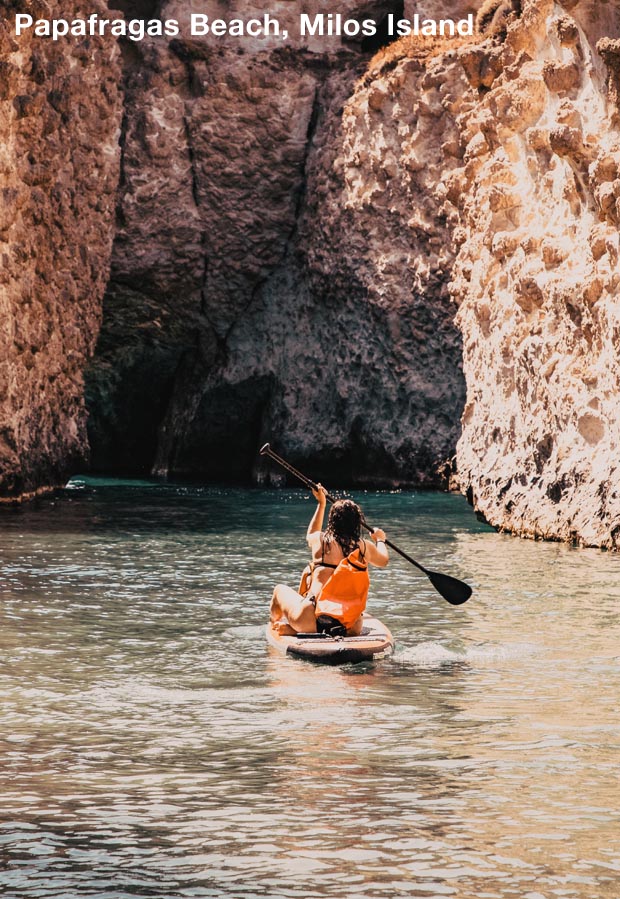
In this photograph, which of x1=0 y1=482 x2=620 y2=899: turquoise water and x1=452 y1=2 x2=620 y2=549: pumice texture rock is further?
x1=452 y1=2 x2=620 y2=549: pumice texture rock

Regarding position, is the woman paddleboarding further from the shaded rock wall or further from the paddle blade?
the shaded rock wall

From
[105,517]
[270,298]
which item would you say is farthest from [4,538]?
[270,298]

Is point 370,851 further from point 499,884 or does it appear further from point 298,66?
point 298,66

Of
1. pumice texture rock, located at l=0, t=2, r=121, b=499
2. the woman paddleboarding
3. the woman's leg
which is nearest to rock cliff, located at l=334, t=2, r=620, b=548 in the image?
pumice texture rock, located at l=0, t=2, r=121, b=499

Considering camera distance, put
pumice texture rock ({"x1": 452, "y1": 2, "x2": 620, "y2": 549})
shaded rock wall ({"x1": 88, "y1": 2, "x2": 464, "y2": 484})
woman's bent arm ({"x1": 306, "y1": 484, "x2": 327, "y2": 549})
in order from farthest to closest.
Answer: shaded rock wall ({"x1": 88, "y1": 2, "x2": 464, "y2": 484}) → pumice texture rock ({"x1": 452, "y1": 2, "x2": 620, "y2": 549}) → woman's bent arm ({"x1": 306, "y1": 484, "x2": 327, "y2": 549})

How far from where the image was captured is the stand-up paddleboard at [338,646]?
37.6 feet

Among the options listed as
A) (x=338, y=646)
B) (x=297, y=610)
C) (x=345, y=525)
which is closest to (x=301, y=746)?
(x=338, y=646)

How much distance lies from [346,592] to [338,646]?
0.67m

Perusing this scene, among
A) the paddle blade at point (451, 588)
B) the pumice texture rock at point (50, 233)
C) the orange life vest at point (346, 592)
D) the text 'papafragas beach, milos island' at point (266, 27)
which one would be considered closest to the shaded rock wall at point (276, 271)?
the text 'papafragas beach, milos island' at point (266, 27)

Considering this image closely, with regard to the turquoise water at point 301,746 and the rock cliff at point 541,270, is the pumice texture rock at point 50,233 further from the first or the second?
the turquoise water at point 301,746

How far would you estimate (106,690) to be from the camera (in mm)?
10609

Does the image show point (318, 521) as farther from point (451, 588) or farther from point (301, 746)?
point (301, 746)

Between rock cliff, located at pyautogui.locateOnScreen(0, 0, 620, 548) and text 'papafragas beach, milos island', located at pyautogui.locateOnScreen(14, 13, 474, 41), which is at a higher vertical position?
text 'papafragas beach, milos island', located at pyautogui.locateOnScreen(14, 13, 474, 41)

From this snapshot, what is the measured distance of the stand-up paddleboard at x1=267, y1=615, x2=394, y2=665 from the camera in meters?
11.4
